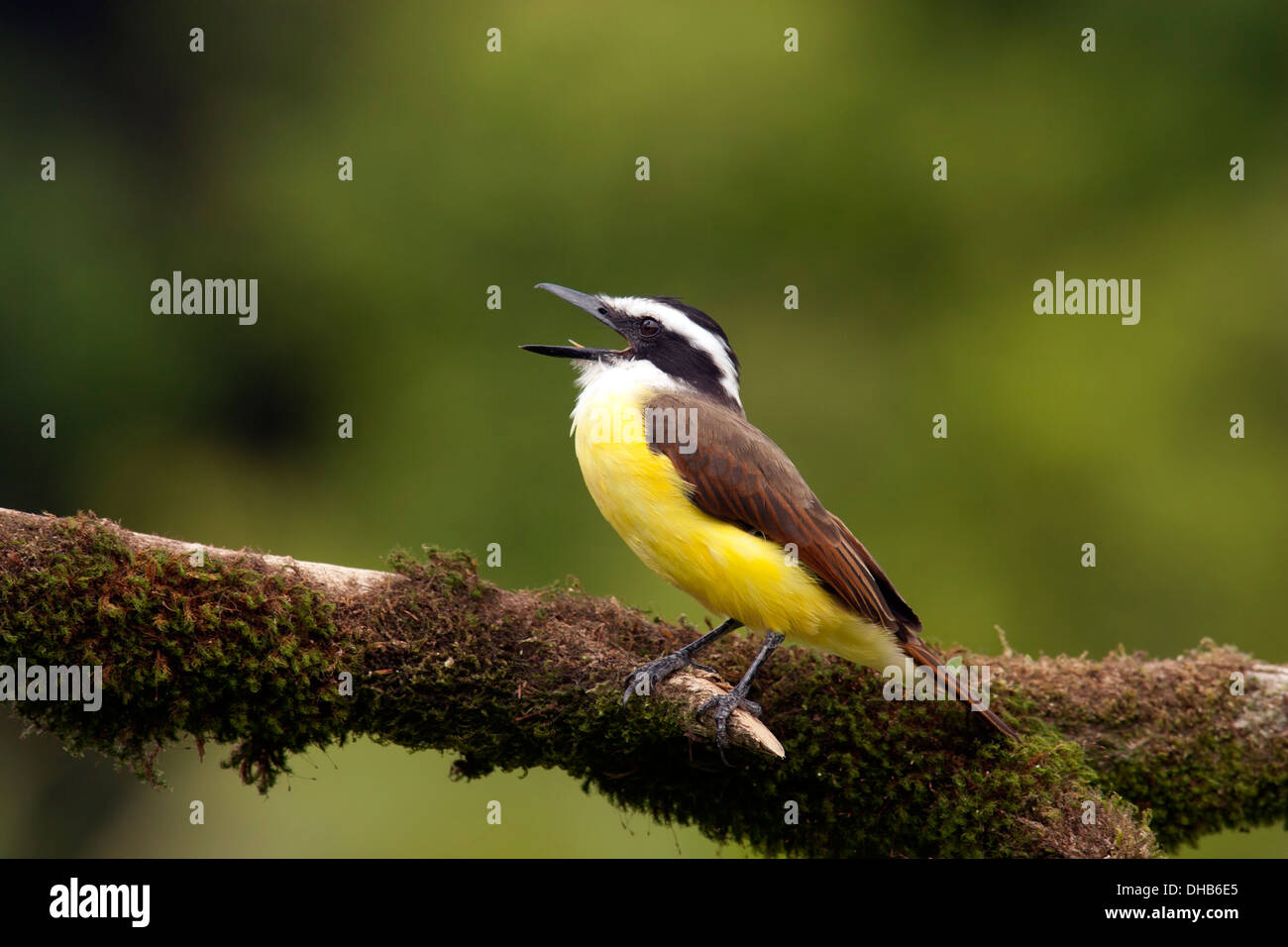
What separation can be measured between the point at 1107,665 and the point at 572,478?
486 cm

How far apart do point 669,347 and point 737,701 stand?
176 cm

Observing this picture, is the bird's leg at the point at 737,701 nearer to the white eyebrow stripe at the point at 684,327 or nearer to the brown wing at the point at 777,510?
the brown wing at the point at 777,510

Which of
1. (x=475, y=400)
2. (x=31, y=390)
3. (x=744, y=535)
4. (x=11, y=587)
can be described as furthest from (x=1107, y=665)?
(x=31, y=390)

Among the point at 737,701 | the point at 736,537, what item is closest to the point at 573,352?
the point at 736,537

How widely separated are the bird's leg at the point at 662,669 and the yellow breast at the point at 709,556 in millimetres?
168

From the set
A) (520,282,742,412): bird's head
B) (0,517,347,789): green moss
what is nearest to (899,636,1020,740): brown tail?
(520,282,742,412): bird's head

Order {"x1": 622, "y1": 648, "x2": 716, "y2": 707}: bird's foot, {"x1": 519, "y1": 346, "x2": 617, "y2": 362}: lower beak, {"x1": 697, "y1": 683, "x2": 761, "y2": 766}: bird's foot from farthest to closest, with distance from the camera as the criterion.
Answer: {"x1": 519, "y1": 346, "x2": 617, "y2": 362}: lower beak
{"x1": 622, "y1": 648, "x2": 716, "y2": 707}: bird's foot
{"x1": 697, "y1": 683, "x2": 761, "y2": 766}: bird's foot

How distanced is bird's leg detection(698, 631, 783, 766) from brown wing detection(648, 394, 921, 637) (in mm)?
334

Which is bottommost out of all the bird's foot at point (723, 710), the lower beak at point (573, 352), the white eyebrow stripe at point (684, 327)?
the bird's foot at point (723, 710)

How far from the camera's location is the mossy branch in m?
4.66

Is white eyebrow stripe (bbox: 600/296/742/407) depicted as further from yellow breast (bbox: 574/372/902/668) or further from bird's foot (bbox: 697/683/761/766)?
bird's foot (bbox: 697/683/761/766)

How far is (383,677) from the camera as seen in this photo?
486 centimetres

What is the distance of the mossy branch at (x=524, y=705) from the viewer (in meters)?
4.66

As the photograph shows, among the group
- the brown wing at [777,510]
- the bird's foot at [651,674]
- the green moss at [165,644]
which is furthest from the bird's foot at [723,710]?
the green moss at [165,644]
